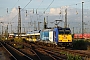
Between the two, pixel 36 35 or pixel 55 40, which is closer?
pixel 55 40

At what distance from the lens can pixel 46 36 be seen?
40875 mm

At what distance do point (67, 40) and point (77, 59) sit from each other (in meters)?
16.5

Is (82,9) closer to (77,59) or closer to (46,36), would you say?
(46,36)

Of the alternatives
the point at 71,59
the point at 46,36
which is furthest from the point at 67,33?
the point at 71,59

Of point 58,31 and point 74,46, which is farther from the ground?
point 58,31

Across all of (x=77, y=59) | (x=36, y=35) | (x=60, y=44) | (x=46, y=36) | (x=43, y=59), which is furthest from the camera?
(x=36, y=35)

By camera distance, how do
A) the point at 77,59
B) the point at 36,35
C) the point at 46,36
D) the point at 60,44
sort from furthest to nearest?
the point at 36,35, the point at 46,36, the point at 60,44, the point at 77,59

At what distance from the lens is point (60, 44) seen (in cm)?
3116

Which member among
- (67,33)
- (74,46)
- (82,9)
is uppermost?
(82,9)

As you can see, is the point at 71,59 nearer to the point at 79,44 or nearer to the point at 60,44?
the point at 60,44

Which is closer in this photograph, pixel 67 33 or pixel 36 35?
pixel 67 33

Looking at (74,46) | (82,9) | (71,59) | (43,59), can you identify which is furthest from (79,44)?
(71,59)

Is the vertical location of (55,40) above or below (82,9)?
below

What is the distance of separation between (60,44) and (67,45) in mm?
1162
